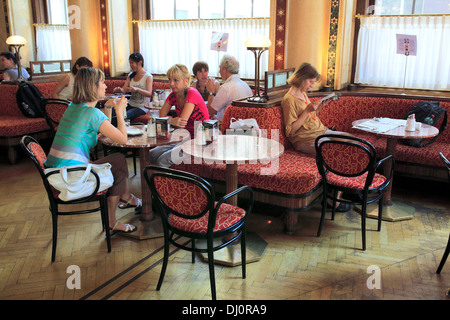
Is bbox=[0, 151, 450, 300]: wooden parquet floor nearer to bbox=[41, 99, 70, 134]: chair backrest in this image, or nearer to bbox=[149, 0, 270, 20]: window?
bbox=[41, 99, 70, 134]: chair backrest

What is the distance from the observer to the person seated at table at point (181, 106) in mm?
3725

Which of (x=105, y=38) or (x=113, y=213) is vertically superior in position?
(x=105, y=38)

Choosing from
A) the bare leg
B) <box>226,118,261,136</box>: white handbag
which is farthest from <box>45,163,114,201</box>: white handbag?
<box>226,118,261,136</box>: white handbag

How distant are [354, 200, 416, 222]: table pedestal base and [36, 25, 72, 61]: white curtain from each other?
731 cm

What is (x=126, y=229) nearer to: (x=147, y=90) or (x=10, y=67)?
(x=147, y=90)

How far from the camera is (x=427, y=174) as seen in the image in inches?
167

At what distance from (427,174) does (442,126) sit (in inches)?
24.4

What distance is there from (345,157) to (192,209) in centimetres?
138

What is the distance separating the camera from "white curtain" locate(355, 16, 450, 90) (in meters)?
4.98

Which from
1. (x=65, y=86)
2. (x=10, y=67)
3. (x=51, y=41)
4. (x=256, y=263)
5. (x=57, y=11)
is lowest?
(x=256, y=263)

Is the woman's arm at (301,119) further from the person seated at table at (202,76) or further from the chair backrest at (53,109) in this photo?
the chair backrest at (53,109)

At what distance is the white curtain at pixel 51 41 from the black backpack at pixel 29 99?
3.46 m

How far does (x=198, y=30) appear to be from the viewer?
6680mm

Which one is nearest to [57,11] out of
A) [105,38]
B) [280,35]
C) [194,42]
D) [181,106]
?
[105,38]
